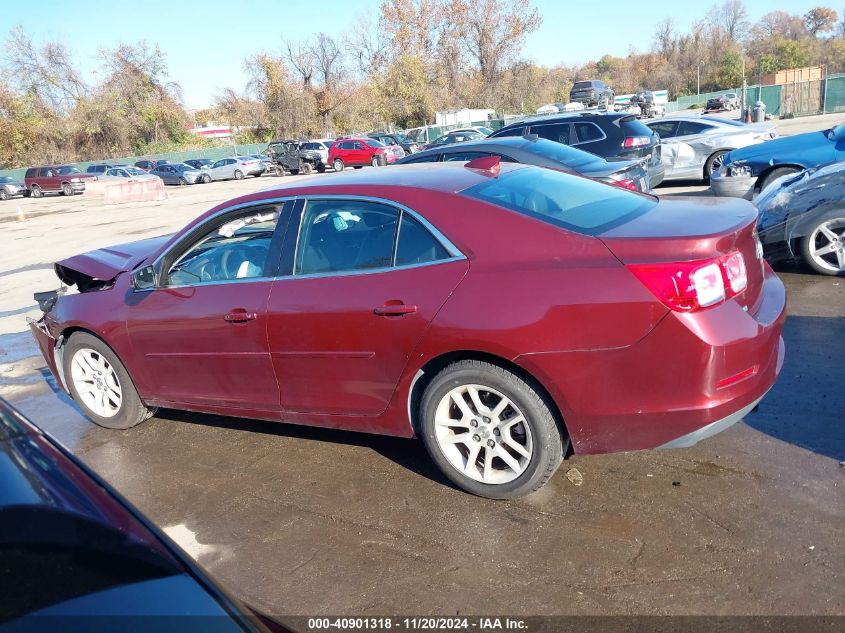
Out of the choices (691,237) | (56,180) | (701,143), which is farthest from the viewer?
(56,180)

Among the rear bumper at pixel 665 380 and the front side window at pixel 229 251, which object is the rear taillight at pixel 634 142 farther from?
the rear bumper at pixel 665 380

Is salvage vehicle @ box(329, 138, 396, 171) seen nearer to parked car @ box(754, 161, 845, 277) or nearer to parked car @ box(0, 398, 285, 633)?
parked car @ box(754, 161, 845, 277)

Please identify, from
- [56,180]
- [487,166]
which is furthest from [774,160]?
[56,180]

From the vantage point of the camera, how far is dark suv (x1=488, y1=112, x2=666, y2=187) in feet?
37.1

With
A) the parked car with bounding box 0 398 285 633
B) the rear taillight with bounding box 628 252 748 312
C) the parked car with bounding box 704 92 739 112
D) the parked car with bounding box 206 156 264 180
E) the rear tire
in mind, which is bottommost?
the parked car with bounding box 704 92 739 112

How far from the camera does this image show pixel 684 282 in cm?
307

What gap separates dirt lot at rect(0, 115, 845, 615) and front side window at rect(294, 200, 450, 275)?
1223mm

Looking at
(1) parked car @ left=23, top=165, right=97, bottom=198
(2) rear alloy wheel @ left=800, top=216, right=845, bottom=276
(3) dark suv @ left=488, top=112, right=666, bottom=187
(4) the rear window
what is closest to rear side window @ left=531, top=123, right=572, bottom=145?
(3) dark suv @ left=488, top=112, right=666, bottom=187

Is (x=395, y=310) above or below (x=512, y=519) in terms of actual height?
above

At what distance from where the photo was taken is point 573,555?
10.2 feet

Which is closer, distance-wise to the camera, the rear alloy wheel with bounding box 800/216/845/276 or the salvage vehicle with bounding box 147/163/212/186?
the rear alloy wheel with bounding box 800/216/845/276

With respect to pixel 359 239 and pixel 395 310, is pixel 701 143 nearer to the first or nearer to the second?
pixel 359 239

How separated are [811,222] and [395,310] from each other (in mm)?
5133

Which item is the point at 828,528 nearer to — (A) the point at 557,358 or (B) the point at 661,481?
(B) the point at 661,481
